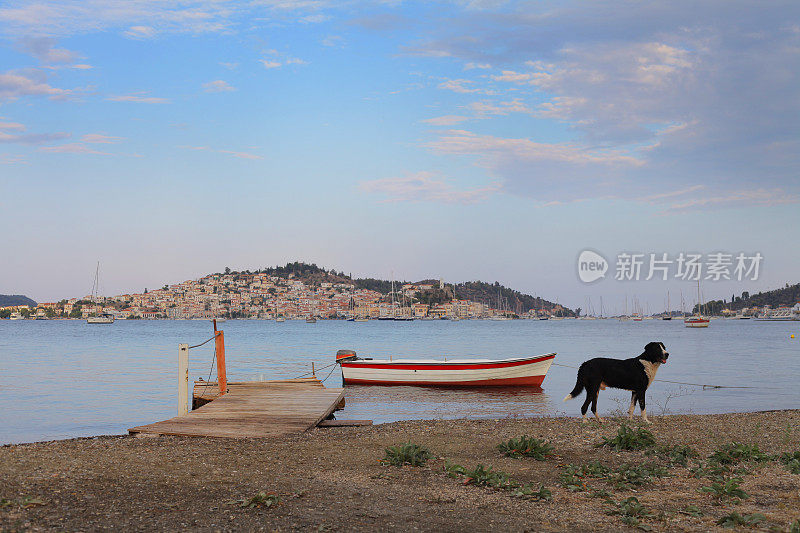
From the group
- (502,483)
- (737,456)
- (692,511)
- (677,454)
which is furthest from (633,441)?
(692,511)

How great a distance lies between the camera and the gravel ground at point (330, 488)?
6.74 meters

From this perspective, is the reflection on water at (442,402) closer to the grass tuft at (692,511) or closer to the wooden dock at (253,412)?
the wooden dock at (253,412)

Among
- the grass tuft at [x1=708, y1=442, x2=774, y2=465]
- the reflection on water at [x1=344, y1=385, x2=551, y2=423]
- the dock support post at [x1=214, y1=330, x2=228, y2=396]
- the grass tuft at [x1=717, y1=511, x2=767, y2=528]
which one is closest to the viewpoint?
the grass tuft at [x1=717, y1=511, x2=767, y2=528]

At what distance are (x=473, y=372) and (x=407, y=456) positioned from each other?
19.6m

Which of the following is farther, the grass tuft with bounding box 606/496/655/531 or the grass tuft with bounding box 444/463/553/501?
the grass tuft with bounding box 444/463/553/501

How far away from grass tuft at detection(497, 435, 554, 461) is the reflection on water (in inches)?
386

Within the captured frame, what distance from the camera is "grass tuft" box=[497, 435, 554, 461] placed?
408 inches

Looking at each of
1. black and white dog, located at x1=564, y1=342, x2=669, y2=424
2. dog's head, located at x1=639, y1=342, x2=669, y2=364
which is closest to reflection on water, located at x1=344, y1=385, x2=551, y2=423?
black and white dog, located at x1=564, y1=342, x2=669, y2=424

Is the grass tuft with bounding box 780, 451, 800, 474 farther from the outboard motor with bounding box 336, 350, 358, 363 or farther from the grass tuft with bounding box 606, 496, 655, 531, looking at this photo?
the outboard motor with bounding box 336, 350, 358, 363

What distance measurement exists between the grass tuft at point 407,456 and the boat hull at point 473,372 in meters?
19.2

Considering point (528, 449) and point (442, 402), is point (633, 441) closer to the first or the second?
point (528, 449)

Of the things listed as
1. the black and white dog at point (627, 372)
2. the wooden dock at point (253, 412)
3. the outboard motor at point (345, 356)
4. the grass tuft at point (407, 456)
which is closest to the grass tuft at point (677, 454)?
the black and white dog at point (627, 372)

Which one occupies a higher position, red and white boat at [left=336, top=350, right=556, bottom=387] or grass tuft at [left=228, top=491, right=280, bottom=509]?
grass tuft at [left=228, top=491, right=280, bottom=509]

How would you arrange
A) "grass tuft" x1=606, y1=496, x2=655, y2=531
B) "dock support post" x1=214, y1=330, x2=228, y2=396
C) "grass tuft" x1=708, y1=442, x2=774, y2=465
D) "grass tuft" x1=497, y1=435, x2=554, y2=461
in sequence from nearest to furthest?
"grass tuft" x1=606, y1=496, x2=655, y2=531 < "grass tuft" x1=708, y1=442, x2=774, y2=465 < "grass tuft" x1=497, y1=435, x2=554, y2=461 < "dock support post" x1=214, y1=330, x2=228, y2=396
